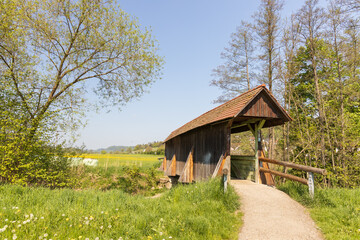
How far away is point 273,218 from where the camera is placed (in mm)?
5051

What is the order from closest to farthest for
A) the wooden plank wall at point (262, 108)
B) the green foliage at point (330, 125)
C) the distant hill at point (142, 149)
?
the wooden plank wall at point (262, 108), the green foliage at point (330, 125), the distant hill at point (142, 149)

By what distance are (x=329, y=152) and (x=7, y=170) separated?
52.7 ft

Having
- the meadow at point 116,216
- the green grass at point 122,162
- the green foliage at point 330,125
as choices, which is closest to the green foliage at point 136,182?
the green grass at point 122,162

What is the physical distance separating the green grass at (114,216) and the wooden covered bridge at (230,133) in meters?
2.18

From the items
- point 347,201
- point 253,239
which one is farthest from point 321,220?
point 253,239

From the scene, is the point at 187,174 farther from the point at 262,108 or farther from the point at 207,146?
the point at 262,108

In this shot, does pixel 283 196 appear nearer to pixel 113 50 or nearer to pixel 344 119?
pixel 344 119

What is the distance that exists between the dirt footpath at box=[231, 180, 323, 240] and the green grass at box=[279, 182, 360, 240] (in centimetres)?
22

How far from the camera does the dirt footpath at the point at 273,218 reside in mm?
4340

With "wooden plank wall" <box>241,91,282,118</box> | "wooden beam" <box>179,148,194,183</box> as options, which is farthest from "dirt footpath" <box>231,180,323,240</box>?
"wooden beam" <box>179,148,194,183</box>

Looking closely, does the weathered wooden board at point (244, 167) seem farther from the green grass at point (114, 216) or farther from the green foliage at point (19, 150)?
the green foliage at point (19, 150)

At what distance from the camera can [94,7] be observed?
35.6 ft

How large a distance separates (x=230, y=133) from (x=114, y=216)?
17.8ft

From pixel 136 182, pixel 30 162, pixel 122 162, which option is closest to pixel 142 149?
pixel 122 162
